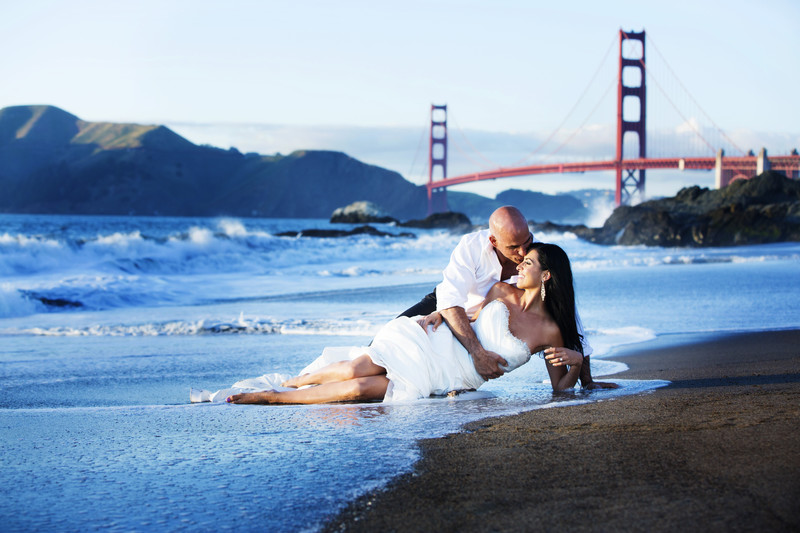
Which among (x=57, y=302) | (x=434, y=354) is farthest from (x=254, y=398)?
(x=57, y=302)

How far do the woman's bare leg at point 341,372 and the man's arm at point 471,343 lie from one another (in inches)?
12.2

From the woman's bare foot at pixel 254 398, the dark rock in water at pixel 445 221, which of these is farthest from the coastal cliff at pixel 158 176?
the woman's bare foot at pixel 254 398

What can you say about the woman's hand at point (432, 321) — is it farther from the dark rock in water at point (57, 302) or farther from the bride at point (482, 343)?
the dark rock in water at point (57, 302)

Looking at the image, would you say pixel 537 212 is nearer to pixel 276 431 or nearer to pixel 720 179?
pixel 720 179

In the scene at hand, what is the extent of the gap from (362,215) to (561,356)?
166 ft

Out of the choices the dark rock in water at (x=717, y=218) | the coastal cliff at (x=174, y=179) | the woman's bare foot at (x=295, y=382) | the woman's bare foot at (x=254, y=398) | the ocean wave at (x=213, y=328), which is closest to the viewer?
the woman's bare foot at (x=254, y=398)

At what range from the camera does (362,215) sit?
52.8m

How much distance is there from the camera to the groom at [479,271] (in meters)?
2.40

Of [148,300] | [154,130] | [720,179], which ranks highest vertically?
[154,130]

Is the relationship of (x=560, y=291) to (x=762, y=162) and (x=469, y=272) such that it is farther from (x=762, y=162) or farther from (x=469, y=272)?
(x=762, y=162)

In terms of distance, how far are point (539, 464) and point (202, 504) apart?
0.66m

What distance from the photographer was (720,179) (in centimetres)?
2750

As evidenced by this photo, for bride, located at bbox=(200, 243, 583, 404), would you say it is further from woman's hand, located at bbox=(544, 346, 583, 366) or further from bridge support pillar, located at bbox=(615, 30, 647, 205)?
bridge support pillar, located at bbox=(615, 30, 647, 205)

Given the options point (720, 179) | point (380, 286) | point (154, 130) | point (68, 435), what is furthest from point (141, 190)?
point (68, 435)
